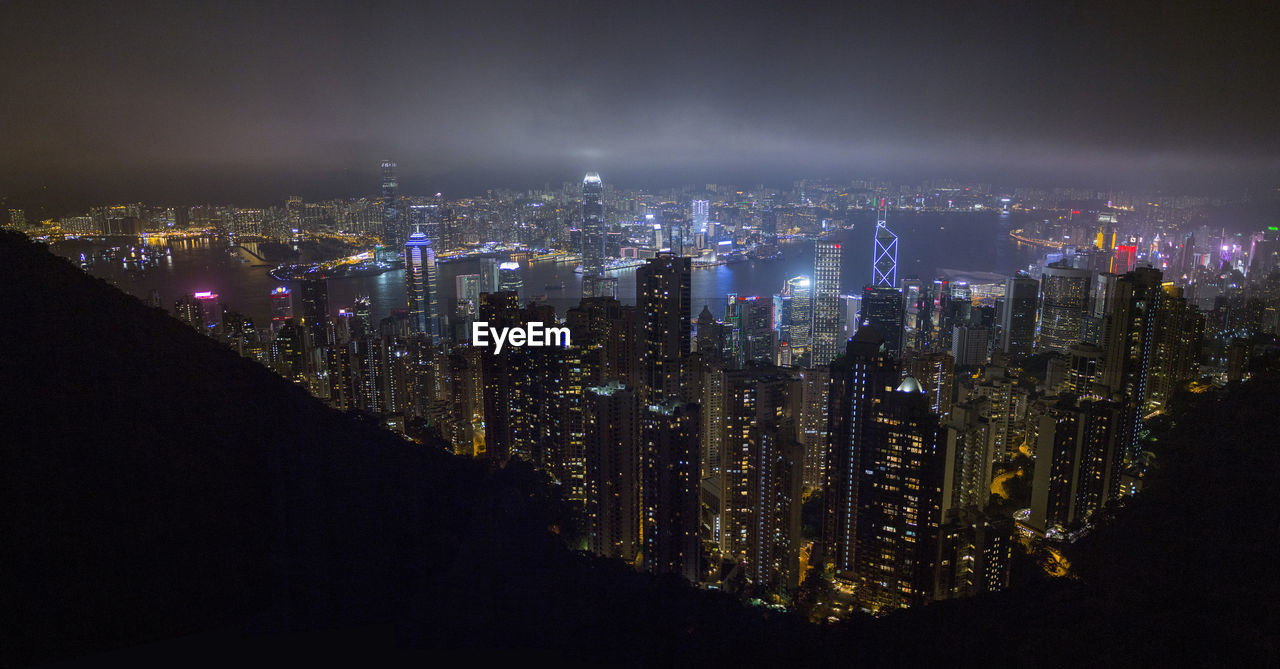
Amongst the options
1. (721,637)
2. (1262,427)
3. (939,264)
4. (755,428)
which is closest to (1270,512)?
(1262,427)

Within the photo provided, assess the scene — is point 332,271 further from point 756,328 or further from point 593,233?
point 756,328

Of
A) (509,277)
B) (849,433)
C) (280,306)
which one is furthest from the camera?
(509,277)

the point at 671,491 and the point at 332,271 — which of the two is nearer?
the point at 671,491

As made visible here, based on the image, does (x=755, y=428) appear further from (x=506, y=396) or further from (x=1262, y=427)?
(x=1262, y=427)

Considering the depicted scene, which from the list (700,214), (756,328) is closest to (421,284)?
(700,214)

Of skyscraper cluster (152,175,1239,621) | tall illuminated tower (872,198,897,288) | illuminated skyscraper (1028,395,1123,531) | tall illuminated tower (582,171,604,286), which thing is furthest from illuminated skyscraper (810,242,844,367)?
tall illuminated tower (582,171,604,286)

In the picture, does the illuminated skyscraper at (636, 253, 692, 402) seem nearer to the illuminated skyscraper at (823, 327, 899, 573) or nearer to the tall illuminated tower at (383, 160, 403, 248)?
the illuminated skyscraper at (823, 327, 899, 573)

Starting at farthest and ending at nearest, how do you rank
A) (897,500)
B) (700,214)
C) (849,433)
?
(700,214)
(849,433)
(897,500)
